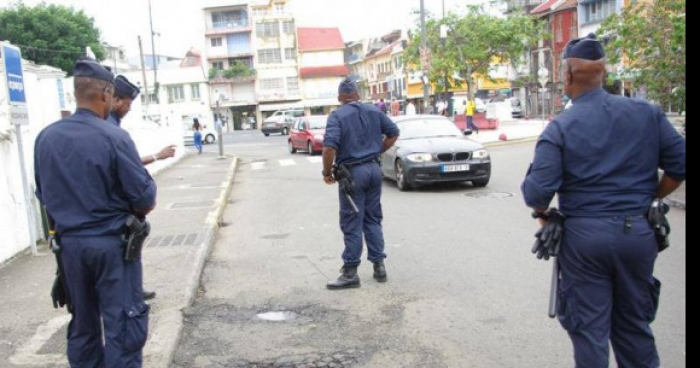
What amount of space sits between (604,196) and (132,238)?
247 cm

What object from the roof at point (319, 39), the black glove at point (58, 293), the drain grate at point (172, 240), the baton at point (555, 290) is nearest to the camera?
the baton at point (555, 290)

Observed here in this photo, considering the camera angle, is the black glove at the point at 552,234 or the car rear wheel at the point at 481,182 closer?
the black glove at the point at 552,234

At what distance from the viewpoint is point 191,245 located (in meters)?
8.51

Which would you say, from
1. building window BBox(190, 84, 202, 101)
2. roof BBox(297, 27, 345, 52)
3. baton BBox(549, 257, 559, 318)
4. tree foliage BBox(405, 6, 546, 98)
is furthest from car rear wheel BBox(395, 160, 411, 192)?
roof BBox(297, 27, 345, 52)

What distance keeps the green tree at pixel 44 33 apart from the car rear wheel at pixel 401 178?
39598mm

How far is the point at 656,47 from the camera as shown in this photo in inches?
441

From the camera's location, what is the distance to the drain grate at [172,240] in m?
8.65

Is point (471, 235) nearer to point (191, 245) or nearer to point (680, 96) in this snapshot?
point (191, 245)

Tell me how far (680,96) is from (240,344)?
31.2 ft

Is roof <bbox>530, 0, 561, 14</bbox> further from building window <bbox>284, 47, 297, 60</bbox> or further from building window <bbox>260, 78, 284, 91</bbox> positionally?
building window <bbox>260, 78, 284, 91</bbox>

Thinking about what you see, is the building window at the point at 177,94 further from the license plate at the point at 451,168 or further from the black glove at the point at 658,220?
the black glove at the point at 658,220

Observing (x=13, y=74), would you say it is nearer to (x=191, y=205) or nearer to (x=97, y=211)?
(x=97, y=211)

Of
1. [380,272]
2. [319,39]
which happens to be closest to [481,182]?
[380,272]

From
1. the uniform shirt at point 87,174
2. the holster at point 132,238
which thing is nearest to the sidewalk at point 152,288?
the holster at point 132,238
